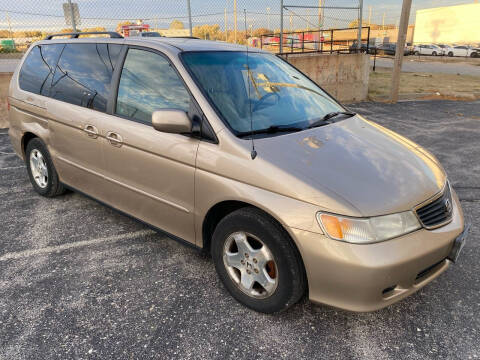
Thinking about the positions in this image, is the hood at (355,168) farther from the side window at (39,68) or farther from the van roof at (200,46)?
the side window at (39,68)

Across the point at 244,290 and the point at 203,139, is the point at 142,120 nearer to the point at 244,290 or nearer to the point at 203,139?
the point at 203,139

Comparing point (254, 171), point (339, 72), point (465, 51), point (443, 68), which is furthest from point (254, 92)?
point (465, 51)

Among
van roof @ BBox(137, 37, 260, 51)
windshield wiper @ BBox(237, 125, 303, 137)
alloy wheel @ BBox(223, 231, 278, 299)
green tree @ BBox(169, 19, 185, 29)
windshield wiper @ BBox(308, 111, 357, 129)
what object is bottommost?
alloy wheel @ BBox(223, 231, 278, 299)

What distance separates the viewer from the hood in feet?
7.66

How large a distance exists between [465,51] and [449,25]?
2404cm

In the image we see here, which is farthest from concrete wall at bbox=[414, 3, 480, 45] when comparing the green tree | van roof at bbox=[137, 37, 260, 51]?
van roof at bbox=[137, 37, 260, 51]

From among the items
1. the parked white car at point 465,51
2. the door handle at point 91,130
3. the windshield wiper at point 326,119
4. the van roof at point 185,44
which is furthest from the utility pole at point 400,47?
the parked white car at point 465,51

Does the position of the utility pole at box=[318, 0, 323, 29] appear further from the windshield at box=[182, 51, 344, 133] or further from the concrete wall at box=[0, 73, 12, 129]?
the windshield at box=[182, 51, 344, 133]

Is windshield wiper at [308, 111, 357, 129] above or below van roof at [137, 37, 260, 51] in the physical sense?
below

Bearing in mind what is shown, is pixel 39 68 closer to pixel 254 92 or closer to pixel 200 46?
pixel 200 46

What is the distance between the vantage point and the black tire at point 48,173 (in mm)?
4323

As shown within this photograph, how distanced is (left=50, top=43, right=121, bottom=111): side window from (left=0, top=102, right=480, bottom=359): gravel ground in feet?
4.18

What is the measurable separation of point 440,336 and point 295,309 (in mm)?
915

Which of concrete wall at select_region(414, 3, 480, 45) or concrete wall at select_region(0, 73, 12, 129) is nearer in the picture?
concrete wall at select_region(0, 73, 12, 129)
